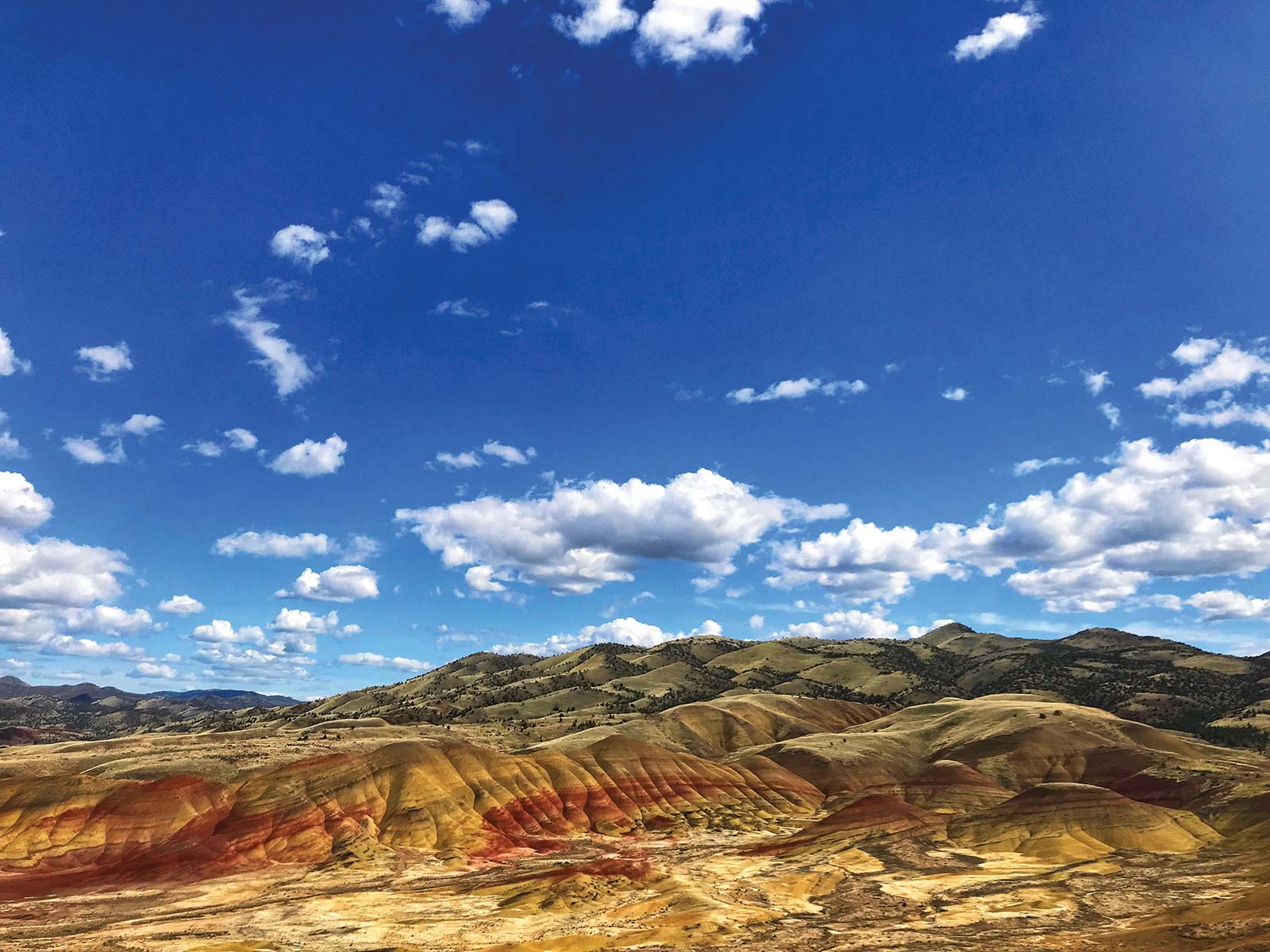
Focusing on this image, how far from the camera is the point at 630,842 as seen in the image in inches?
3605

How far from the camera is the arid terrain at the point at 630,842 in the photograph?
173 ft

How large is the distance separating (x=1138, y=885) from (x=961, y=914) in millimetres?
18564

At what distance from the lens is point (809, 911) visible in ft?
192

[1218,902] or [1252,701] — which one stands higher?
[1252,701]

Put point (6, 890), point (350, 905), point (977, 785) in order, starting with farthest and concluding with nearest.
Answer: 1. point (977, 785)
2. point (6, 890)
3. point (350, 905)

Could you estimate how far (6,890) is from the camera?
64750 mm

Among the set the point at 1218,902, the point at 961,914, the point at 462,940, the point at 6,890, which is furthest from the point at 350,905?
the point at 1218,902

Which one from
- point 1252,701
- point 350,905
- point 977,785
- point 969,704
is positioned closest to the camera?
point 350,905

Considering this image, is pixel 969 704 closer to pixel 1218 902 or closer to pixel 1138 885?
pixel 1138 885

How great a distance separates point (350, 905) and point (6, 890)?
103ft

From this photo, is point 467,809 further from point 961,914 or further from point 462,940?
point 961,914

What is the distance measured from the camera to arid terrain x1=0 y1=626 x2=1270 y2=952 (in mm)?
52781

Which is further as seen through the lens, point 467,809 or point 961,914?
point 467,809

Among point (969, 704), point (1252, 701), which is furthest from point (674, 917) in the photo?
point (1252, 701)
